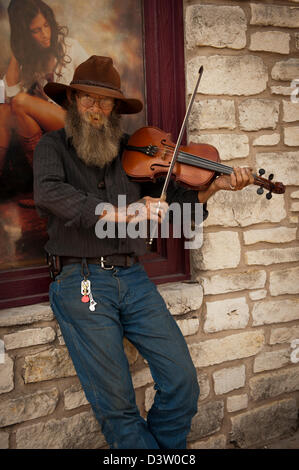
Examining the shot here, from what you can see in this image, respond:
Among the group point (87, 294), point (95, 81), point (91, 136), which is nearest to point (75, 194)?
point (91, 136)

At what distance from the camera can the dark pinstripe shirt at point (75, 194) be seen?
1.87 meters

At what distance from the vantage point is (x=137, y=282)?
2.12m

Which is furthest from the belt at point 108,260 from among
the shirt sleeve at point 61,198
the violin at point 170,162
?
the violin at point 170,162

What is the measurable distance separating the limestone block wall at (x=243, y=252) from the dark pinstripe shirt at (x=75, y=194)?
0.60m

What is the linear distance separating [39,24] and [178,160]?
1.16 m

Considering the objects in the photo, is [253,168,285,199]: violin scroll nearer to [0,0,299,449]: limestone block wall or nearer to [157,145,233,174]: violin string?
[157,145,233,174]: violin string

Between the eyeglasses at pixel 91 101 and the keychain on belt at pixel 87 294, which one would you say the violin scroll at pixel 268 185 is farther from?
the keychain on belt at pixel 87 294

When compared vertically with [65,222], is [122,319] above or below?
below

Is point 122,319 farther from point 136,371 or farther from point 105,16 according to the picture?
point 105,16

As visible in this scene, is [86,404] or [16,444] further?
[86,404]

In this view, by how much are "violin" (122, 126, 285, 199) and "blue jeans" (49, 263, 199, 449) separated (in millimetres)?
500

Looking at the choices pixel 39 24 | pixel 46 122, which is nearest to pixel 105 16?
pixel 39 24

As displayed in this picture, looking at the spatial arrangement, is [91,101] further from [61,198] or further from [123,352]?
[123,352]

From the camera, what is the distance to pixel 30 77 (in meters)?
2.38
